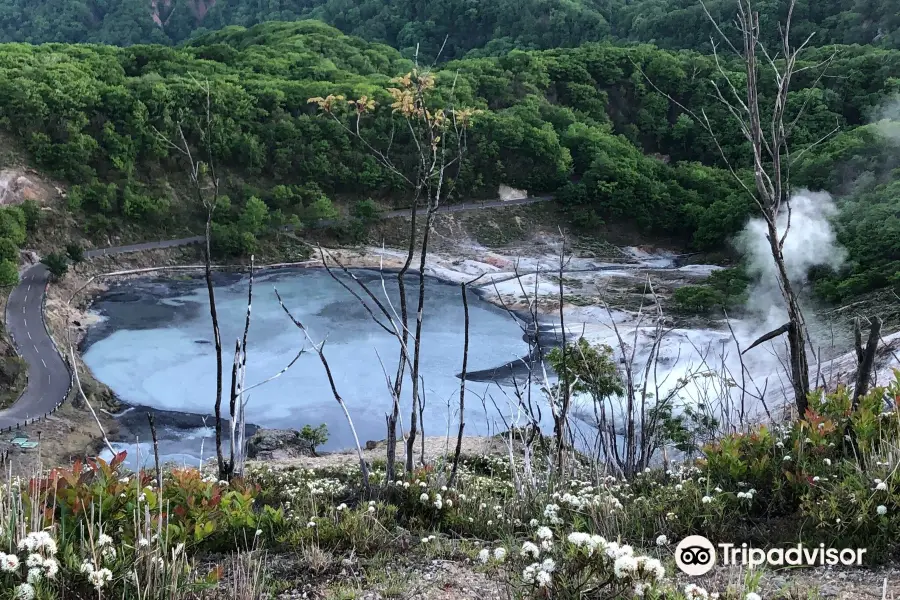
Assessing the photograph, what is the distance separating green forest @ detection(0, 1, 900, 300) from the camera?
36594 millimetres

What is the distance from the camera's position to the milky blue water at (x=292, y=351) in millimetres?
21922

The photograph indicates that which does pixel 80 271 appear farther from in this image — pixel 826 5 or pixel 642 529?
pixel 826 5

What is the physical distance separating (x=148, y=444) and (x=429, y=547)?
16908 mm

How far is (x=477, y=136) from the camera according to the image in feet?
148

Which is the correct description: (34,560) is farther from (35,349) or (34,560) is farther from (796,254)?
(796,254)

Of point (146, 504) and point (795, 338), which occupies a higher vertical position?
point (795, 338)

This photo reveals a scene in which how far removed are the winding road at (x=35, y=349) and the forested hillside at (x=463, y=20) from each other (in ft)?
91.1

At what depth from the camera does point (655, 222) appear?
138 feet

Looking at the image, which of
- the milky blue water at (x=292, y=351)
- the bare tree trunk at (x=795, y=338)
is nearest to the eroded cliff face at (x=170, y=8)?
the milky blue water at (x=292, y=351)

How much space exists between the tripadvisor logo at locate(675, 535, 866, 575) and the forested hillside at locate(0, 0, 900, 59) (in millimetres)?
46569

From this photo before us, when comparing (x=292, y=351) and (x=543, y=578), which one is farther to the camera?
(x=292, y=351)

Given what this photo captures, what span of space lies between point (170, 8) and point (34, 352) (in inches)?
3279

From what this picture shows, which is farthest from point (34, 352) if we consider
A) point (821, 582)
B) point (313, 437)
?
point (821, 582)

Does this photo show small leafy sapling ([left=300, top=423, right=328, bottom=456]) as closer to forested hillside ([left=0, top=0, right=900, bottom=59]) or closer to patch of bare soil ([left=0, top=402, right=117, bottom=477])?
patch of bare soil ([left=0, top=402, right=117, bottom=477])
